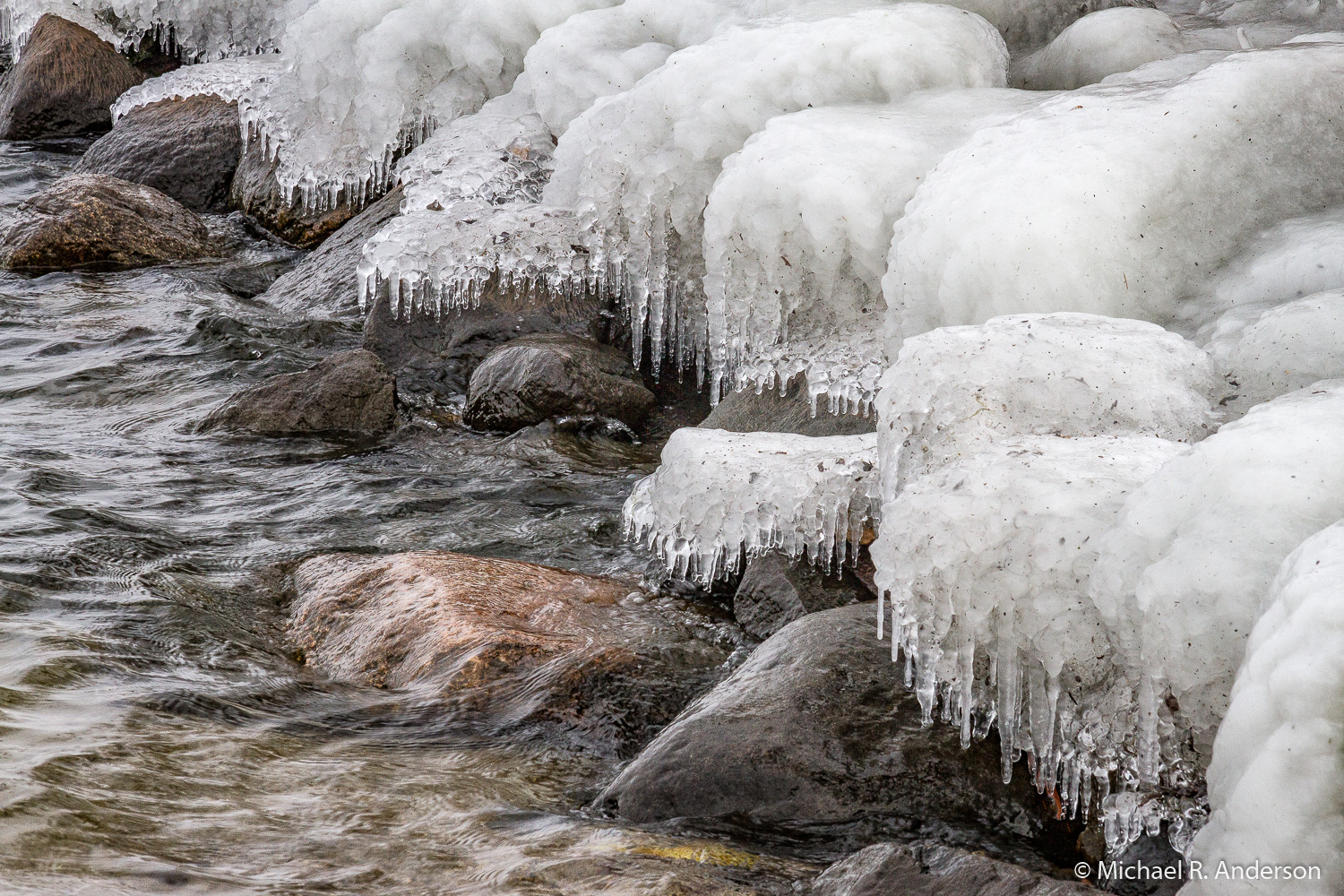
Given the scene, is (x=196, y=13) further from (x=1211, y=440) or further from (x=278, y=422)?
(x=1211, y=440)

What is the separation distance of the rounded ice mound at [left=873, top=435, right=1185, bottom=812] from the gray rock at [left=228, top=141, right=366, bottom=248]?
23.1 ft

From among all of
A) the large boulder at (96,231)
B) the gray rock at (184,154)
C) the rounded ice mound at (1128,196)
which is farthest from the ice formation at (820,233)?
the gray rock at (184,154)

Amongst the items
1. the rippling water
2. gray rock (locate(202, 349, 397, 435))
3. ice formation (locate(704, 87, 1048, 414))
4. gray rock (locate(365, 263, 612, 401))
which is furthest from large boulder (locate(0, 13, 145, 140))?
ice formation (locate(704, 87, 1048, 414))

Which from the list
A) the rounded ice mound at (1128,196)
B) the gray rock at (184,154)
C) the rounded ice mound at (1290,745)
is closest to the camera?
the rounded ice mound at (1290,745)

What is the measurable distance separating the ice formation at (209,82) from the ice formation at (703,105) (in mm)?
4858

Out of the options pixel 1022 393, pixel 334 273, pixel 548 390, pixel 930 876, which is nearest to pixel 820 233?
pixel 548 390

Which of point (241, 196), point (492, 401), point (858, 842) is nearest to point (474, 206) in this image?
point (492, 401)

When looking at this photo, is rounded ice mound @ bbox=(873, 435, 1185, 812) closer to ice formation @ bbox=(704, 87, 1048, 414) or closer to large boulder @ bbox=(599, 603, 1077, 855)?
large boulder @ bbox=(599, 603, 1077, 855)

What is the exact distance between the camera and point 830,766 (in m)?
3.00

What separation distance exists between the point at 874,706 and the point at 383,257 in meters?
4.76

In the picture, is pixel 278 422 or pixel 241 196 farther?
pixel 241 196

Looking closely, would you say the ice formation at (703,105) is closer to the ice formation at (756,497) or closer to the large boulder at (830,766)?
the ice formation at (756,497)

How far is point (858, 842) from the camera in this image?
2.83 meters

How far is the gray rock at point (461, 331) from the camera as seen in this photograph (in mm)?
6730
